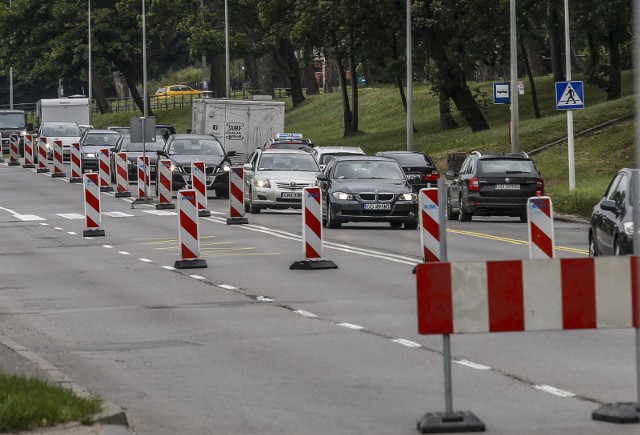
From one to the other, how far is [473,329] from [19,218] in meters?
28.4

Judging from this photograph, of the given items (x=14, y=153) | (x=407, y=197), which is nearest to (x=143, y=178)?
(x=407, y=197)

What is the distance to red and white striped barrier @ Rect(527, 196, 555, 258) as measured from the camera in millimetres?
18219

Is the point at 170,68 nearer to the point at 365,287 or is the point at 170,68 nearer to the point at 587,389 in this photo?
the point at 365,287

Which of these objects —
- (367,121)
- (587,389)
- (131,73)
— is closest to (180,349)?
(587,389)

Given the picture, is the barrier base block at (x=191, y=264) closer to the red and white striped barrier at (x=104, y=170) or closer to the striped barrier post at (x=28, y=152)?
the red and white striped barrier at (x=104, y=170)

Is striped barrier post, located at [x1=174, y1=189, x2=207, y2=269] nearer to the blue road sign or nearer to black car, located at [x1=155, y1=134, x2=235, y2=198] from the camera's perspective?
black car, located at [x1=155, y1=134, x2=235, y2=198]

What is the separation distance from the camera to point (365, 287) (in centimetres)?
1925

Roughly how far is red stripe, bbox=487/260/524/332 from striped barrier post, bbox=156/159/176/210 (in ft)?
97.7

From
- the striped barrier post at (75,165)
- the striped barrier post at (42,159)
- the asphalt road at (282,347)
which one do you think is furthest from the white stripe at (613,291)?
the striped barrier post at (42,159)

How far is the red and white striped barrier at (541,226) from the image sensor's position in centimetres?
1822

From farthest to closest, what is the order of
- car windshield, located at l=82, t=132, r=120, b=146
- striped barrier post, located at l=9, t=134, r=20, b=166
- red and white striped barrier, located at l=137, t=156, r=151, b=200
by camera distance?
striped barrier post, located at l=9, t=134, r=20, b=166 → car windshield, located at l=82, t=132, r=120, b=146 → red and white striped barrier, located at l=137, t=156, r=151, b=200

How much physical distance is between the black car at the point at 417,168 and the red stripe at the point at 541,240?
22908 mm

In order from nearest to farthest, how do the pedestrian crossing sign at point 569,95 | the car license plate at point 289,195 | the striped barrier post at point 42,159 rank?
the car license plate at point 289,195, the pedestrian crossing sign at point 569,95, the striped barrier post at point 42,159

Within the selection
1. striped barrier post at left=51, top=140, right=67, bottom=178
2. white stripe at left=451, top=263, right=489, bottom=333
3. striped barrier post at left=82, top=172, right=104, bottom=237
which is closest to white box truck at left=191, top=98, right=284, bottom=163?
striped barrier post at left=51, top=140, right=67, bottom=178
